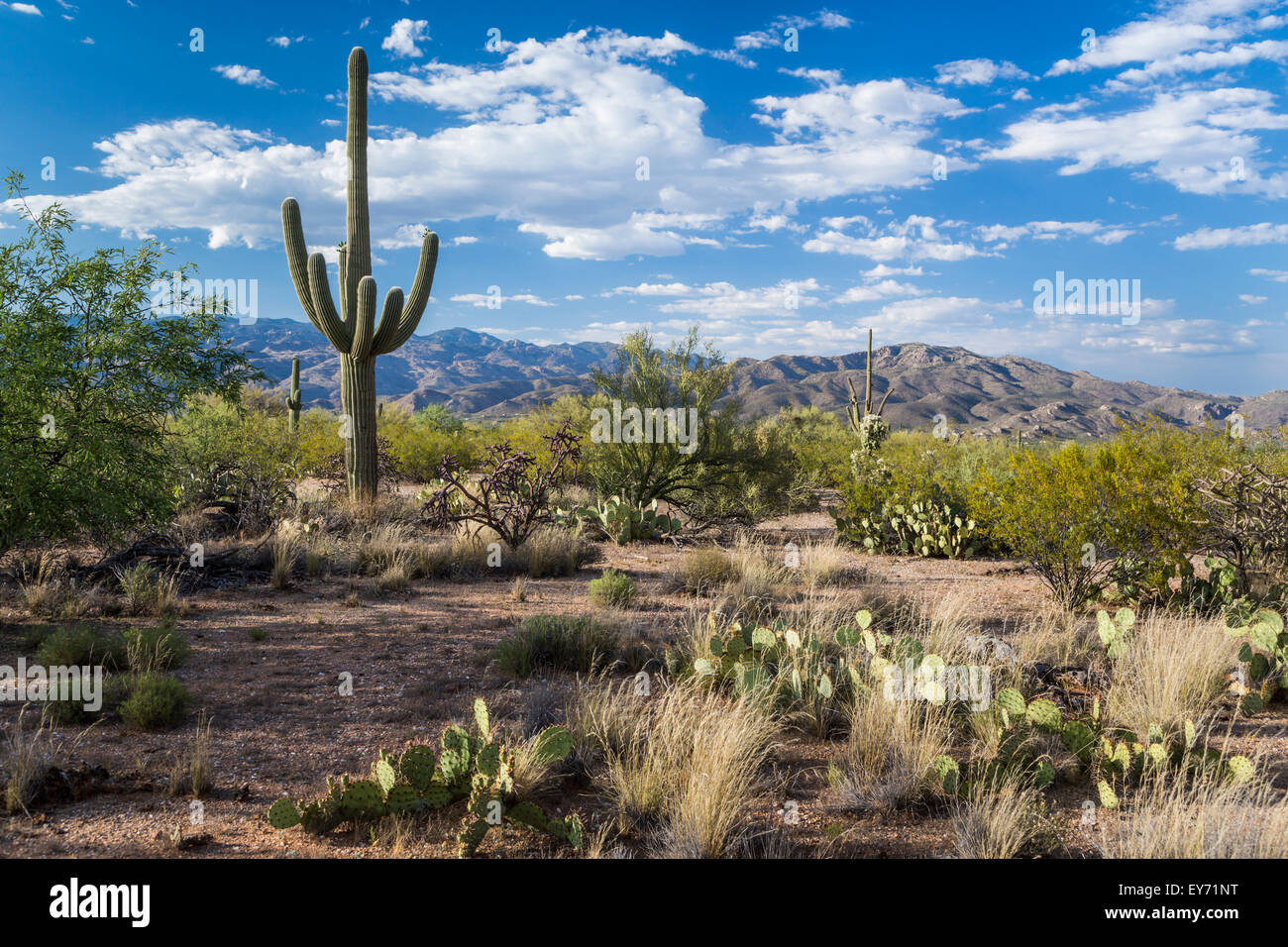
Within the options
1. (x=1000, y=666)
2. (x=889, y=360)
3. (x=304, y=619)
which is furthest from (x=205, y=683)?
(x=889, y=360)

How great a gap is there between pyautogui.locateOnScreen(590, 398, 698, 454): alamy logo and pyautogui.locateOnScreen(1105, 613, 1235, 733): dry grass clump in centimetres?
892

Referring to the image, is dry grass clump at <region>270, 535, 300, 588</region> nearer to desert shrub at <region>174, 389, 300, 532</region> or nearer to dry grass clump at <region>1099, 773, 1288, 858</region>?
desert shrub at <region>174, 389, 300, 532</region>

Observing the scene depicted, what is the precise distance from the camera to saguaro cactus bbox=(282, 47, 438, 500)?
13.2m

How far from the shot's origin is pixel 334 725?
5.28 metres

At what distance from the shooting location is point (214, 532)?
12.0 metres

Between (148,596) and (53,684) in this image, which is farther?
(148,596)

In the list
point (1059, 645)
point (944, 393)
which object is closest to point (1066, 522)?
point (1059, 645)

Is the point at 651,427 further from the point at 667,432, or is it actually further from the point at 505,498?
the point at 505,498

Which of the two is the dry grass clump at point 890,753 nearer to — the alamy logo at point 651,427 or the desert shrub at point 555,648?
the desert shrub at point 555,648

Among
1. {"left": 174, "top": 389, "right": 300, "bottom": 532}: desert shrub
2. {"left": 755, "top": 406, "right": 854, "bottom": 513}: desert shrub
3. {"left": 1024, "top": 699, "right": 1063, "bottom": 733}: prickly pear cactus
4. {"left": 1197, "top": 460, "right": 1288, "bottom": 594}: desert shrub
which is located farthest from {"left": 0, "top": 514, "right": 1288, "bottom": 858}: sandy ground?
{"left": 755, "top": 406, "right": 854, "bottom": 513}: desert shrub

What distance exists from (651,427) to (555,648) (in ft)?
26.8

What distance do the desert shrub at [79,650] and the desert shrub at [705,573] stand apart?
5.94m
